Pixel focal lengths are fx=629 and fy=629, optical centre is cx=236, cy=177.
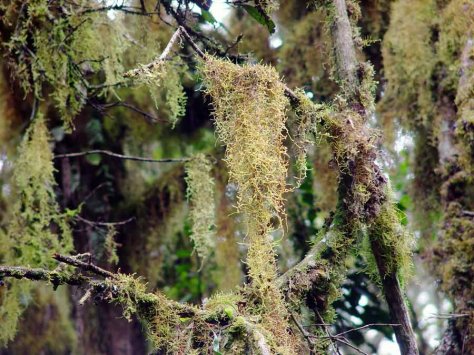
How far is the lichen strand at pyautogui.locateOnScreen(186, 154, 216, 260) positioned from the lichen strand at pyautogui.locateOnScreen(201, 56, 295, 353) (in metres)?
1.01

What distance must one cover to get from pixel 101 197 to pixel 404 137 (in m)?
1.60

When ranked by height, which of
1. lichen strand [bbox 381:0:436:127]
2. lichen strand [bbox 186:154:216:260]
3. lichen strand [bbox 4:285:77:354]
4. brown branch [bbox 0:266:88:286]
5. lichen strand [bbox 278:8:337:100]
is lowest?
brown branch [bbox 0:266:88:286]

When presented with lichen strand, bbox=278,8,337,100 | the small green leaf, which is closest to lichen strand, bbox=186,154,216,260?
lichen strand, bbox=278,8,337,100

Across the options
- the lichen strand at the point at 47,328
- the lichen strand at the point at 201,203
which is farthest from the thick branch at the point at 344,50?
the lichen strand at the point at 47,328

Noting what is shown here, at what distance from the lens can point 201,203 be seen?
2590mm

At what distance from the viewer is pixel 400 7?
8.85ft

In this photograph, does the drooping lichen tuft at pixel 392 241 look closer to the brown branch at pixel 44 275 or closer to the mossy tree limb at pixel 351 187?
the mossy tree limb at pixel 351 187

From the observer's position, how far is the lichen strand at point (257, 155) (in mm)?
1367

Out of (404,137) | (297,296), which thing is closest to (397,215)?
(297,296)

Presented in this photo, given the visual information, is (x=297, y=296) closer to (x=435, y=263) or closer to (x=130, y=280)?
(x=130, y=280)

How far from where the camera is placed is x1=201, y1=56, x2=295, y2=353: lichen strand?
1.37 m

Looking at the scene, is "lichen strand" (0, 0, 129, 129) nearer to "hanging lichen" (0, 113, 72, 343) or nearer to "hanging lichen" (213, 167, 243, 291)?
"hanging lichen" (0, 113, 72, 343)

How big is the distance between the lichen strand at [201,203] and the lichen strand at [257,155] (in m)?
1.01

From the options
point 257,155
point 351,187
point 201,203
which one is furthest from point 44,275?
point 201,203
